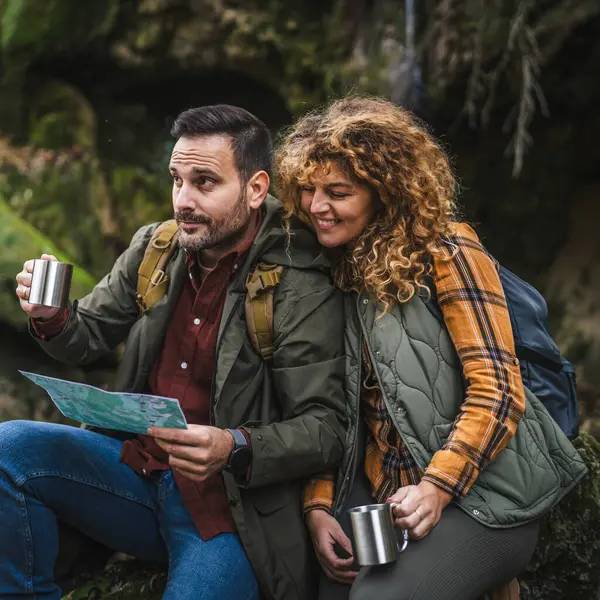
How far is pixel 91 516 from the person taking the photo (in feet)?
8.17

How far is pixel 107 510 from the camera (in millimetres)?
2502

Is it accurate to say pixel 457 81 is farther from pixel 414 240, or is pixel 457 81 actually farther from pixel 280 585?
pixel 280 585

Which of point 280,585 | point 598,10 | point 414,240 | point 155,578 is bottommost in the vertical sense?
point 155,578

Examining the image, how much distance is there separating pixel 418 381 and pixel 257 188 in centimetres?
81

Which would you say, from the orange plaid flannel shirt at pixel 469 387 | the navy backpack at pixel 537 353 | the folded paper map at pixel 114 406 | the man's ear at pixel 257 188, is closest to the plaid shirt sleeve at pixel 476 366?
the orange plaid flannel shirt at pixel 469 387

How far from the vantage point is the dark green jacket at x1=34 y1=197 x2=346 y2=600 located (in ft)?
7.74

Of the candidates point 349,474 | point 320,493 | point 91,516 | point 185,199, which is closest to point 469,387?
point 349,474

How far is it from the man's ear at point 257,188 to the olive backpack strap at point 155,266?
0.27m

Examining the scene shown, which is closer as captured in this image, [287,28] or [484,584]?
[484,584]

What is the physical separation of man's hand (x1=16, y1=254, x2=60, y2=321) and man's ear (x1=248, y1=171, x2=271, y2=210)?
2.08 ft

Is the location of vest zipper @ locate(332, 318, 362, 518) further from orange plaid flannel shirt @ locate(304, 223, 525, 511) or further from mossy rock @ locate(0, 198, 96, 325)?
mossy rock @ locate(0, 198, 96, 325)

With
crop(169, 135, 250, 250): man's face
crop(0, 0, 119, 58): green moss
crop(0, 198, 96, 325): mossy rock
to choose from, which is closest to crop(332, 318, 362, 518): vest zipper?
crop(169, 135, 250, 250): man's face

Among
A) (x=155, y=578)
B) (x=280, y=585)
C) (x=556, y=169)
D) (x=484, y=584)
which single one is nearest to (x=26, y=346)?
(x=155, y=578)

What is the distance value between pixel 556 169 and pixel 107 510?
6042 millimetres
